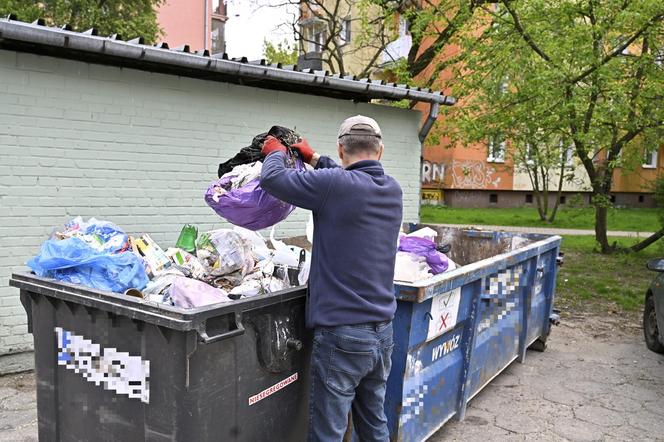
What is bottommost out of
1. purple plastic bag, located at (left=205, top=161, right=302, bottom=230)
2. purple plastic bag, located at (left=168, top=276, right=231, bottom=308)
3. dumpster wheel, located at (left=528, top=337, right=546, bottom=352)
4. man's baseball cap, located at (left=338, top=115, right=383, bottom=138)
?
dumpster wheel, located at (left=528, top=337, right=546, bottom=352)

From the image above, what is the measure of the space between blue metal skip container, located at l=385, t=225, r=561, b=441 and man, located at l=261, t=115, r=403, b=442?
0.43 m

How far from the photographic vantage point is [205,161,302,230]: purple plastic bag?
9.68ft

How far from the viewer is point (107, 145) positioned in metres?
5.21

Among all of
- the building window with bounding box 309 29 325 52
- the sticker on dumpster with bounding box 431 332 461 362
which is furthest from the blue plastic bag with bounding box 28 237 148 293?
the building window with bounding box 309 29 325 52

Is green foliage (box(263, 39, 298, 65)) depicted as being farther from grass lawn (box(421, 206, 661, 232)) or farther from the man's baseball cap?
the man's baseball cap

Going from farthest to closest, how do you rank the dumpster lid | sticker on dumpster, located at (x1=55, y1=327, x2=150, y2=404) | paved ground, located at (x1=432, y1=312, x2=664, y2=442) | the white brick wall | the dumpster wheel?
the dumpster wheel < the white brick wall < paved ground, located at (x1=432, y1=312, x2=664, y2=442) < sticker on dumpster, located at (x1=55, y1=327, x2=150, y2=404) < the dumpster lid

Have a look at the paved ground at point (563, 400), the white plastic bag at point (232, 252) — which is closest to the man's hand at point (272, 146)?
the white plastic bag at point (232, 252)

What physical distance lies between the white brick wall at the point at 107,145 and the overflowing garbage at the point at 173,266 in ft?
4.51

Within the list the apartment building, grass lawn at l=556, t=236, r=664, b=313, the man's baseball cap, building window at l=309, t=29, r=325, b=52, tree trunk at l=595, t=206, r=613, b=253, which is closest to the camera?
the man's baseball cap

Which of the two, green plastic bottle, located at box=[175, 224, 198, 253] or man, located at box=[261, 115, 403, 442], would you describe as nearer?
man, located at box=[261, 115, 403, 442]

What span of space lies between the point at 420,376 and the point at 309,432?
882mm

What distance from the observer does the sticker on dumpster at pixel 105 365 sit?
7.51 feet

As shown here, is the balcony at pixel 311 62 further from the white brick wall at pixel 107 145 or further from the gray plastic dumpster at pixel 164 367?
the gray plastic dumpster at pixel 164 367

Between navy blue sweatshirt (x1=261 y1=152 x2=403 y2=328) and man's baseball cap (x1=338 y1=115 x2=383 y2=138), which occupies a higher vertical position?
man's baseball cap (x1=338 y1=115 x2=383 y2=138)
